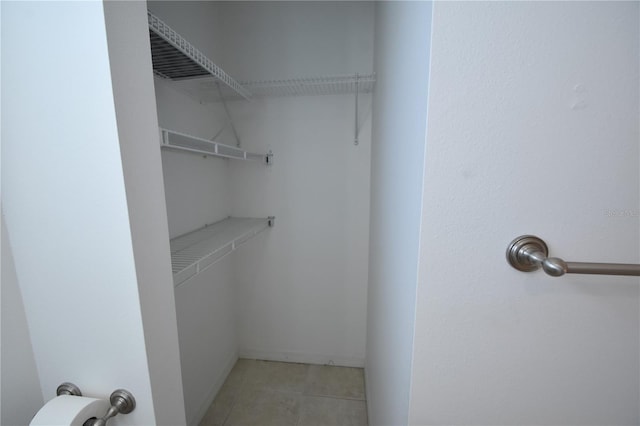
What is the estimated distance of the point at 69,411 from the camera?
→ 54cm

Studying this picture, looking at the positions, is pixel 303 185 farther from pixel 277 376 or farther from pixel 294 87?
pixel 277 376

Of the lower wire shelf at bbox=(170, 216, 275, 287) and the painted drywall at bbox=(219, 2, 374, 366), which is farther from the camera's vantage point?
the painted drywall at bbox=(219, 2, 374, 366)

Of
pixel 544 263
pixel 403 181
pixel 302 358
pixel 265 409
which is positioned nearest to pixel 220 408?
pixel 265 409

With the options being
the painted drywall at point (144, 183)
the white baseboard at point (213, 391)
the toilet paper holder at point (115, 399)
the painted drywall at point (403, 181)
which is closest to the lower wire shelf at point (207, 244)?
the painted drywall at point (144, 183)

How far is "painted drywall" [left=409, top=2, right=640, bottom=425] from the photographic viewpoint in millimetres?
433

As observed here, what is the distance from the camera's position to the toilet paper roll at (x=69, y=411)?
0.53 meters

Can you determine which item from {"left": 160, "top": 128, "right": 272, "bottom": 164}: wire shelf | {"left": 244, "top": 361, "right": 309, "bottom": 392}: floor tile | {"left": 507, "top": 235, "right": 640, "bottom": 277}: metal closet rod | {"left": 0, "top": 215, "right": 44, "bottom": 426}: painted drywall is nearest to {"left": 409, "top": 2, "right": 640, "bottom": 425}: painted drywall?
{"left": 507, "top": 235, "right": 640, "bottom": 277}: metal closet rod

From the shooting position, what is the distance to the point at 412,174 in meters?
0.60

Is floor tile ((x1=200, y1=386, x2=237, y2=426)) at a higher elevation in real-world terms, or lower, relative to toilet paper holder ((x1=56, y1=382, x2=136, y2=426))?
lower

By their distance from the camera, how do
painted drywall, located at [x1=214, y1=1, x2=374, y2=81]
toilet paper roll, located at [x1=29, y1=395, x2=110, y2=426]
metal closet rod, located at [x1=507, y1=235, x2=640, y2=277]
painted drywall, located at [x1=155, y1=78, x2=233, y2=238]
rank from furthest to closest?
painted drywall, located at [x1=214, y1=1, x2=374, y2=81]
painted drywall, located at [x1=155, y1=78, x2=233, y2=238]
toilet paper roll, located at [x1=29, y1=395, x2=110, y2=426]
metal closet rod, located at [x1=507, y1=235, x2=640, y2=277]

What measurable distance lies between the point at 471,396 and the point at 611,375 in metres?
0.28

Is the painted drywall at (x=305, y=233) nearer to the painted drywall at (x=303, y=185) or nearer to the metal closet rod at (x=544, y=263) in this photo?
the painted drywall at (x=303, y=185)

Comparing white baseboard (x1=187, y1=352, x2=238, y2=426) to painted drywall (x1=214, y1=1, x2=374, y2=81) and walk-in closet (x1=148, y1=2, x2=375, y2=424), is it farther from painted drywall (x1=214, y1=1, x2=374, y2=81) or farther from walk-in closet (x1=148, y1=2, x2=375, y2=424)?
painted drywall (x1=214, y1=1, x2=374, y2=81)

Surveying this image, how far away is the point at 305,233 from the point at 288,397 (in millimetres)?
1088
